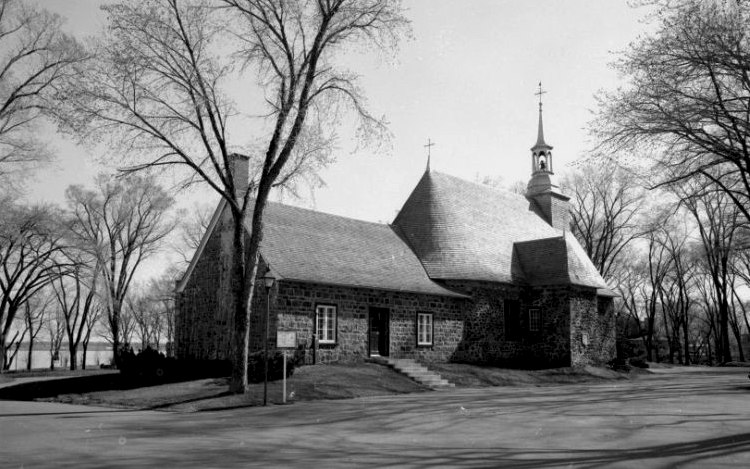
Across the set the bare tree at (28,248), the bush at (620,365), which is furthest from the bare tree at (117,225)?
the bush at (620,365)

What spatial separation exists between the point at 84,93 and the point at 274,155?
529 cm

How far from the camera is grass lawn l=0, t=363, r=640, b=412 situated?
58.3 feet

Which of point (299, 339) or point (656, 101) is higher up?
point (656, 101)

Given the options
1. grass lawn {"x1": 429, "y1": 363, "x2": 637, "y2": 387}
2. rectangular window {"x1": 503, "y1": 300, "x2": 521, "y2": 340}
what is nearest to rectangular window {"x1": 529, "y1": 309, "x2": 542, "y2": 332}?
rectangular window {"x1": 503, "y1": 300, "x2": 521, "y2": 340}

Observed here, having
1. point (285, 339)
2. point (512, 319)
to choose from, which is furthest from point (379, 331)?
point (285, 339)

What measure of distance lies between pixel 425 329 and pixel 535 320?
7.36 m

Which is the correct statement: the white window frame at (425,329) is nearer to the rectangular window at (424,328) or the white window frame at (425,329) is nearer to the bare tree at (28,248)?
the rectangular window at (424,328)

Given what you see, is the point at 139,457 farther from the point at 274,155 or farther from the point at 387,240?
the point at 387,240

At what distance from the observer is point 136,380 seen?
884 inches

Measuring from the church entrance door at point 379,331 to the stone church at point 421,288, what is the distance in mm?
42

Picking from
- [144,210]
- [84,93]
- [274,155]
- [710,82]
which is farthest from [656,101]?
[144,210]

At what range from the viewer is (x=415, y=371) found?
79.6 feet

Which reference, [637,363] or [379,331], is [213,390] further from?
[637,363]

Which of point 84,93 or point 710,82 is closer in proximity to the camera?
point 710,82
